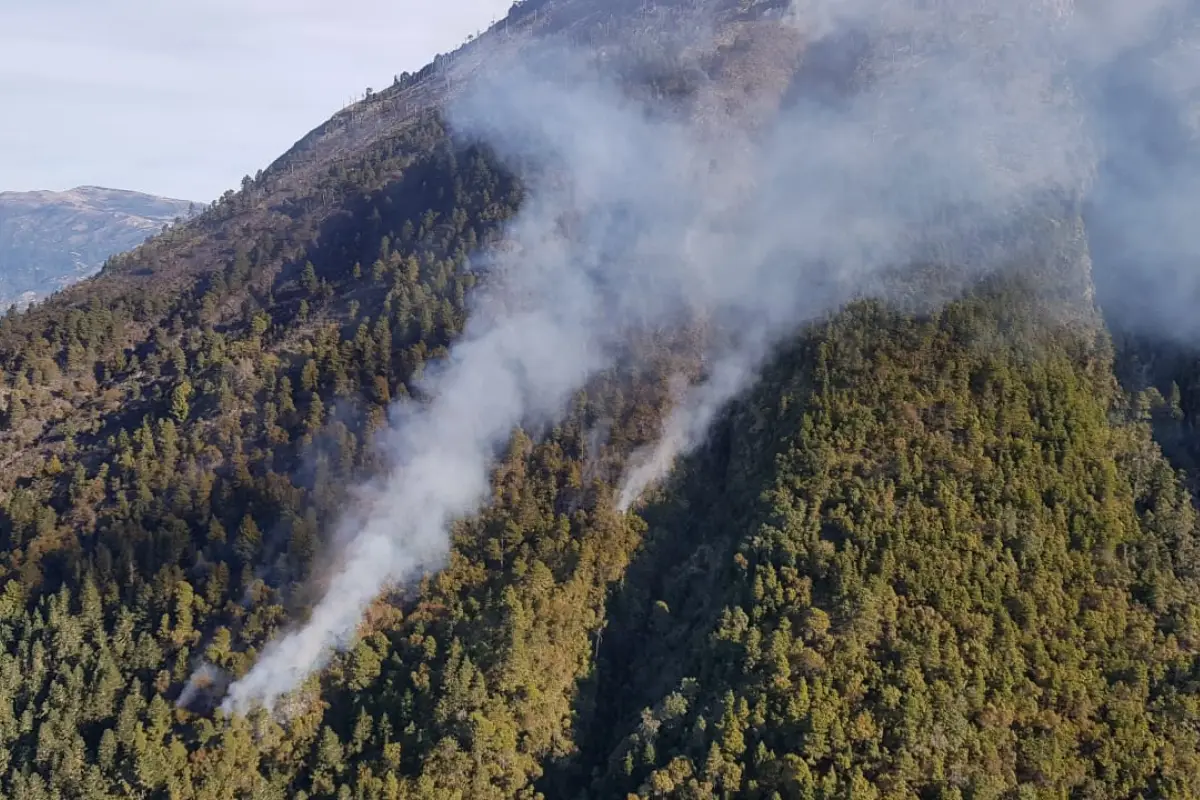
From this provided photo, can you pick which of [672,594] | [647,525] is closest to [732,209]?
[647,525]

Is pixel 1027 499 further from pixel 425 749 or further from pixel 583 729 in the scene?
pixel 425 749

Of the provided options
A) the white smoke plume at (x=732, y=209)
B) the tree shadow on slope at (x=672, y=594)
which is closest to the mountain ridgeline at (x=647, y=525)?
the tree shadow on slope at (x=672, y=594)

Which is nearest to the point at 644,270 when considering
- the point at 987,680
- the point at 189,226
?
the point at 987,680

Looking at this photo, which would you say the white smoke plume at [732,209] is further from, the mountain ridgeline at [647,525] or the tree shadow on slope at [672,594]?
the tree shadow on slope at [672,594]

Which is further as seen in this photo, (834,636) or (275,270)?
(275,270)

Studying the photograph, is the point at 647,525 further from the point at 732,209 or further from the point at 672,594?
the point at 732,209
